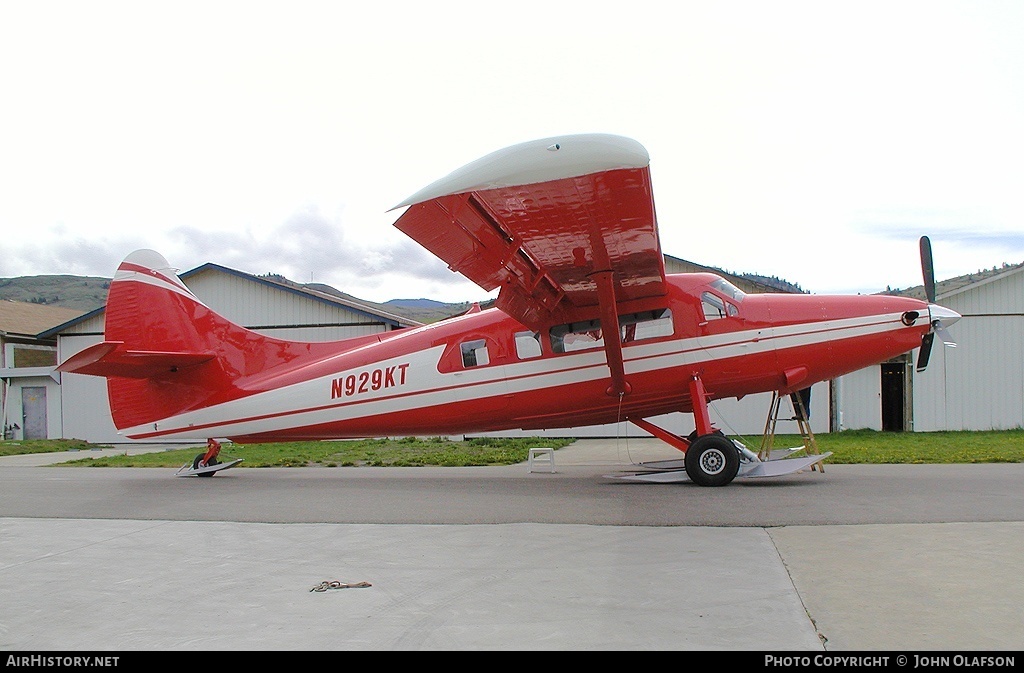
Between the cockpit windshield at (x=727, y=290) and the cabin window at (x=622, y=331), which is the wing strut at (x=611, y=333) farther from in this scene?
the cockpit windshield at (x=727, y=290)

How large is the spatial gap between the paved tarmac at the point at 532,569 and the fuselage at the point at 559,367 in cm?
156

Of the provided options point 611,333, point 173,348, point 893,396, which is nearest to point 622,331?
point 611,333

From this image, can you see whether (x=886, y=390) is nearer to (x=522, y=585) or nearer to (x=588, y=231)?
(x=588, y=231)

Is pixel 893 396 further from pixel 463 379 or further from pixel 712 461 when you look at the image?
pixel 463 379

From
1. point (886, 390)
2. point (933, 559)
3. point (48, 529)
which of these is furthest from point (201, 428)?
point (886, 390)

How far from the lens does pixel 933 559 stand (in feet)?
17.4

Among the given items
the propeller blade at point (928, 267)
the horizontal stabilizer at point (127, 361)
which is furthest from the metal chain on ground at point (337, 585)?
the propeller blade at point (928, 267)

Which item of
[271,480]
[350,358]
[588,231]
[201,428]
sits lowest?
[271,480]

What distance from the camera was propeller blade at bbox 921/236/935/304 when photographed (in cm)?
1098

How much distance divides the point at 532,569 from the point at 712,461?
5017 millimetres

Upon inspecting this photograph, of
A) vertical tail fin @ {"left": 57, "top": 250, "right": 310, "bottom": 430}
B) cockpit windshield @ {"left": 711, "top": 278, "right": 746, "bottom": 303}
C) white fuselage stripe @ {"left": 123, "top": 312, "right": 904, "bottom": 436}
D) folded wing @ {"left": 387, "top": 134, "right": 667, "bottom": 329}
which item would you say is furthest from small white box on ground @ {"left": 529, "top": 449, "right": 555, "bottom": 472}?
vertical tail fin @ {"left": 57, "top": 250, "right": 310, "bottom": 430}

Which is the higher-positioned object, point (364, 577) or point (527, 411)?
point (527, 411)

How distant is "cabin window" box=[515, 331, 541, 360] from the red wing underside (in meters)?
0.19
